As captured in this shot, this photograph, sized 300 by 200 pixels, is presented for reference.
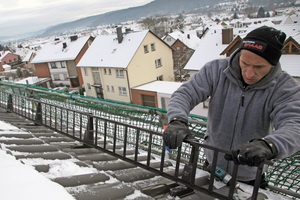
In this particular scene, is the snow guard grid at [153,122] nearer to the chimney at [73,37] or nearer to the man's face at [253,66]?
the man's face at [253,66]

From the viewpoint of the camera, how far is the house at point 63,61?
35953mm

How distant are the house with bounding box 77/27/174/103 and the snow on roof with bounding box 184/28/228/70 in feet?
23.4

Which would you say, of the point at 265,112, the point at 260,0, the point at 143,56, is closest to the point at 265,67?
the point at 265,112

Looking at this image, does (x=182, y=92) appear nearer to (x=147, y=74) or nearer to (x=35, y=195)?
(x=35, y=195)

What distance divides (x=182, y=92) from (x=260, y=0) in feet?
630

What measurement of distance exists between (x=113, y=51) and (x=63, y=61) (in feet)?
43.1

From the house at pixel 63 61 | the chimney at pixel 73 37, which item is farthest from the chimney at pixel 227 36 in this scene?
the chimney at pixel 73 37

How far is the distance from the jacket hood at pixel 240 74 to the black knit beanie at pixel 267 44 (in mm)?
97

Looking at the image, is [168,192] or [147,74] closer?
[168,192]

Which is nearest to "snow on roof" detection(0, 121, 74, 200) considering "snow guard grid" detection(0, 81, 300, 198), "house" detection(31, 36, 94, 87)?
"snow guard grid" detection(0, 81, 300, 198)

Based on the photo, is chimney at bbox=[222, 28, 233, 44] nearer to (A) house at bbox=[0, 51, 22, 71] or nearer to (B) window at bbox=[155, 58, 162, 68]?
(B) window at bbox=[155, 58, 162, 68]

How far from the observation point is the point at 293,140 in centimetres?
169

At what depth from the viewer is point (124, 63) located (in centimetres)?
2564

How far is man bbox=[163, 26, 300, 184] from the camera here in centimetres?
169
